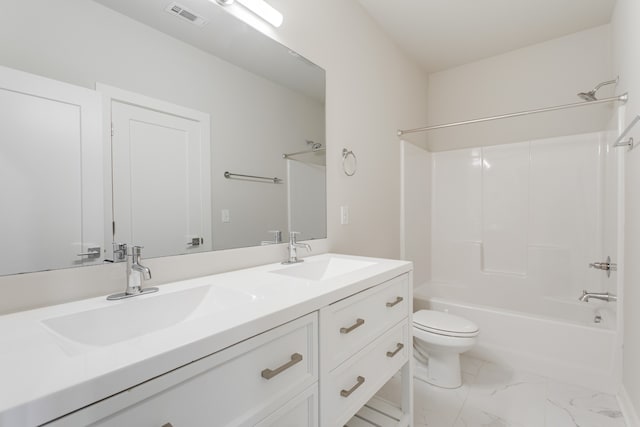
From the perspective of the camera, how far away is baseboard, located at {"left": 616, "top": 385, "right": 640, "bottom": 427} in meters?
1.47

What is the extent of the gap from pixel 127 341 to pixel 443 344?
1767 mm

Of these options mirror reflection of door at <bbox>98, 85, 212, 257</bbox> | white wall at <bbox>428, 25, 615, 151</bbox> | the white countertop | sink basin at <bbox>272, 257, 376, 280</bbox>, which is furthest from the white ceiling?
the white countertop

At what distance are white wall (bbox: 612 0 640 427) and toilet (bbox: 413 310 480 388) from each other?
2.38 ft

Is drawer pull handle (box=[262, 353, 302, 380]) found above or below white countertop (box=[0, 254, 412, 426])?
below

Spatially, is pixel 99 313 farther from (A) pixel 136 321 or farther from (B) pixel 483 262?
(B) pixel 483 262

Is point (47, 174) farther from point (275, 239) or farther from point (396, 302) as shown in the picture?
point (396, 302)

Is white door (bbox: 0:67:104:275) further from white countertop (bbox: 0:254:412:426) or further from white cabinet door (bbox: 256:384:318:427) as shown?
white cabinet door (bbox: 256:384:318:427)

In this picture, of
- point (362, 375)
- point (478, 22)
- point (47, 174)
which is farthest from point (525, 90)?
point (47, 174)

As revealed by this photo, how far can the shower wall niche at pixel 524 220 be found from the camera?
2.37 meters

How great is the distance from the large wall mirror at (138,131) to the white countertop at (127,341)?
20 centimetres

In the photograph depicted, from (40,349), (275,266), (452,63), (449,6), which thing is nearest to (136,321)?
(40,349)

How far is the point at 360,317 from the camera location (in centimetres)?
108

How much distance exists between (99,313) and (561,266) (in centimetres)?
310

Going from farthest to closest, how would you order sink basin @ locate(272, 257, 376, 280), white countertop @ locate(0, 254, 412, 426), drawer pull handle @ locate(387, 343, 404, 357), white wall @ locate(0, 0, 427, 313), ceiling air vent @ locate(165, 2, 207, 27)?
sink basin @ locate(272, 257, 376, 280)
drawer pull handle @ locate(387, 343, 404, 357)
ceiling air vent @ locate(165, 2, 207, 27)
white wall @ locate(0, 0, 427, 313)
white countertop @ locate(0, 254, 412, 426)
